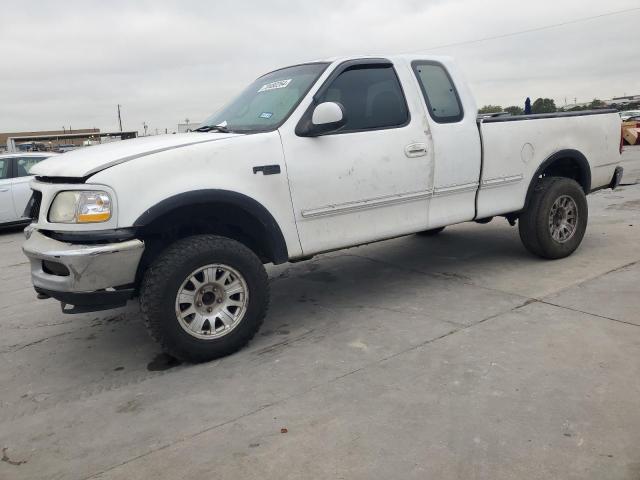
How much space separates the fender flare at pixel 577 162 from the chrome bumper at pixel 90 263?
12.2ft

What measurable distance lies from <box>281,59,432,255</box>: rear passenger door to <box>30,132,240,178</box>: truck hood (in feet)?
2.06

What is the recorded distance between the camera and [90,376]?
3582mm

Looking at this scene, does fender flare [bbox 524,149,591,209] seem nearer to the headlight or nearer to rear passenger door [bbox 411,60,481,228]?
rear passenger door [bbox 411,60,481,228]

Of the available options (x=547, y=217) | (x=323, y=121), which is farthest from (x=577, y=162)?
(x=323, y=121)

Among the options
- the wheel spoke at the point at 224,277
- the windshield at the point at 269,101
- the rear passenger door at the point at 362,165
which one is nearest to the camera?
the wheel spoke at the point at 224,277

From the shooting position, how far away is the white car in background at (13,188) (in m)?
10.1

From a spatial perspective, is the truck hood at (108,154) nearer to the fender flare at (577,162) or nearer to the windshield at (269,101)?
the windshield at (269,101)

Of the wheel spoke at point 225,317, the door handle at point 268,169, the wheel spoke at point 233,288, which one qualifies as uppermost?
the door handle at point 268,169

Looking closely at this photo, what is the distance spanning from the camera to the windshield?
13.3ft

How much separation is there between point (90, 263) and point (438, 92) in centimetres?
315

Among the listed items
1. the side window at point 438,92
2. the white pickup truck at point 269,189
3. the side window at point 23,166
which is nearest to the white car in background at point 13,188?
the side window at point 23,166

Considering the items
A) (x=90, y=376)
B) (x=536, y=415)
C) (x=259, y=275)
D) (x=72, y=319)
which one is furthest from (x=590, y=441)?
(x=72, y=319)

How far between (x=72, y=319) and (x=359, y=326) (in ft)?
8.41

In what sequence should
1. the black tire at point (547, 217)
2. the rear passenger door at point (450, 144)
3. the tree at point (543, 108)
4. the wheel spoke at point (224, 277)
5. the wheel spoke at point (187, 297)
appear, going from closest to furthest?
1. the wheel spoke at point (187, 297)
2. the wheel spoke at point (224, 277)
3. the rear passenger door at point (450, 144)
4. the black tire at point (547, 217)
5. the tree at point (543, 108)
